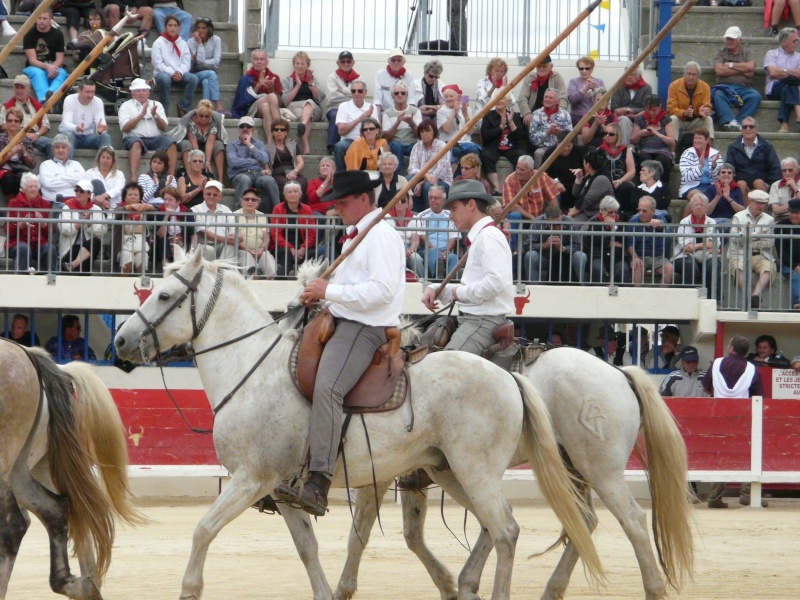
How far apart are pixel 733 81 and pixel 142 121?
8.92 metres

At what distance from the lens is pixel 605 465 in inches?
327

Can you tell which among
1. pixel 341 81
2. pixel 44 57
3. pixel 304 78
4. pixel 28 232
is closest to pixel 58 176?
pixel 28 232

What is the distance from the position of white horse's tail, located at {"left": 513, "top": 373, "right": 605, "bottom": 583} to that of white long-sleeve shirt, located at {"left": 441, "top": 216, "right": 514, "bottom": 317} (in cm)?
79

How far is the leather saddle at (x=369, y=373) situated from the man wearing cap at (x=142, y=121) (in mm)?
10032

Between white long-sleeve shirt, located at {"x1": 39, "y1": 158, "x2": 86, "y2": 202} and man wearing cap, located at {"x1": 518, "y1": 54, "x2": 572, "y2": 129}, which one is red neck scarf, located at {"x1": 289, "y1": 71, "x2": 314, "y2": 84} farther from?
white long-sleeve shirt, located at {"x1": 39, "y1": 158, "x2": 86, "y2": 202}

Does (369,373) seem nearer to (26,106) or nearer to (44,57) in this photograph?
(26,106)

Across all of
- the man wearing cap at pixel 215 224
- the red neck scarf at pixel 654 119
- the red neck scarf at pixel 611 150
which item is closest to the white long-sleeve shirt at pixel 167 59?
the man wearing cap at pixel 215 224

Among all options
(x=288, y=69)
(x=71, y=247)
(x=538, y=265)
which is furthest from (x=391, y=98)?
(x=71, y=247)

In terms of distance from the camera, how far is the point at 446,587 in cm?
828

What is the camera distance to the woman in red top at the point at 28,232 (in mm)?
15219

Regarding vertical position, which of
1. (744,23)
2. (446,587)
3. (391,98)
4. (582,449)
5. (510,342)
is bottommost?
(446,587)

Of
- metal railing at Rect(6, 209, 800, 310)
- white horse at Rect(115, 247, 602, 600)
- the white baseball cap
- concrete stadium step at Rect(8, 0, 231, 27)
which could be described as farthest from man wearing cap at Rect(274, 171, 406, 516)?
the white baseball cap

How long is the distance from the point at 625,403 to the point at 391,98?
34.7 ft

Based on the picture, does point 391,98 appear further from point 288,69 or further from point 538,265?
point 538,265
